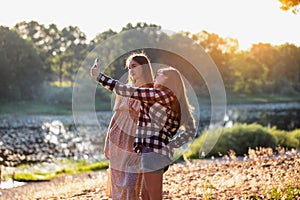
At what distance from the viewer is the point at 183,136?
423 centimetres

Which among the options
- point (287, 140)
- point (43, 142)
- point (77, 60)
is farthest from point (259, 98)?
point (287, 140)

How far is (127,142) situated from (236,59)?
65978mm

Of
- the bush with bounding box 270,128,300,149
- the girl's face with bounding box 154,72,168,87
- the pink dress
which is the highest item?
the girl's face with bounding box 154,72,168,87

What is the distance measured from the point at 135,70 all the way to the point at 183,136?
0.73 m

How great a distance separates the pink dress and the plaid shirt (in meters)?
0.42

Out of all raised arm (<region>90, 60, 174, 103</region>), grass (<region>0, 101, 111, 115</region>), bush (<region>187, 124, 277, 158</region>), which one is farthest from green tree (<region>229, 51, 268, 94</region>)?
raised arm (<region>90, 60, 174, 103</region>)

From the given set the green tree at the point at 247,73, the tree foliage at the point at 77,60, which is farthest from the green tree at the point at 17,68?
the green tree at the point at 247,73

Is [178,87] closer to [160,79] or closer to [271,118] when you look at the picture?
[160,79]

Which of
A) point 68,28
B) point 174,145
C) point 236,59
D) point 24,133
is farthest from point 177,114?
point 236,59

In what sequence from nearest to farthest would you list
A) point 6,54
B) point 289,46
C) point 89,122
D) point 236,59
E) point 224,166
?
point 224,166
point 89,122
point 6,54
point 236,59
point 289,46

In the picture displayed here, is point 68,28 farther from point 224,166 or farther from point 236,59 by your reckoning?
point 224,166

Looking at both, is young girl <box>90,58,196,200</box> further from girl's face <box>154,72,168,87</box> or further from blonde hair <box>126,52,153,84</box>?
blonde hair <box>126,52,153,84</box>

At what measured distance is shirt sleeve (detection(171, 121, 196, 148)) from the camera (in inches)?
164

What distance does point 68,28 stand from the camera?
62.2 m
